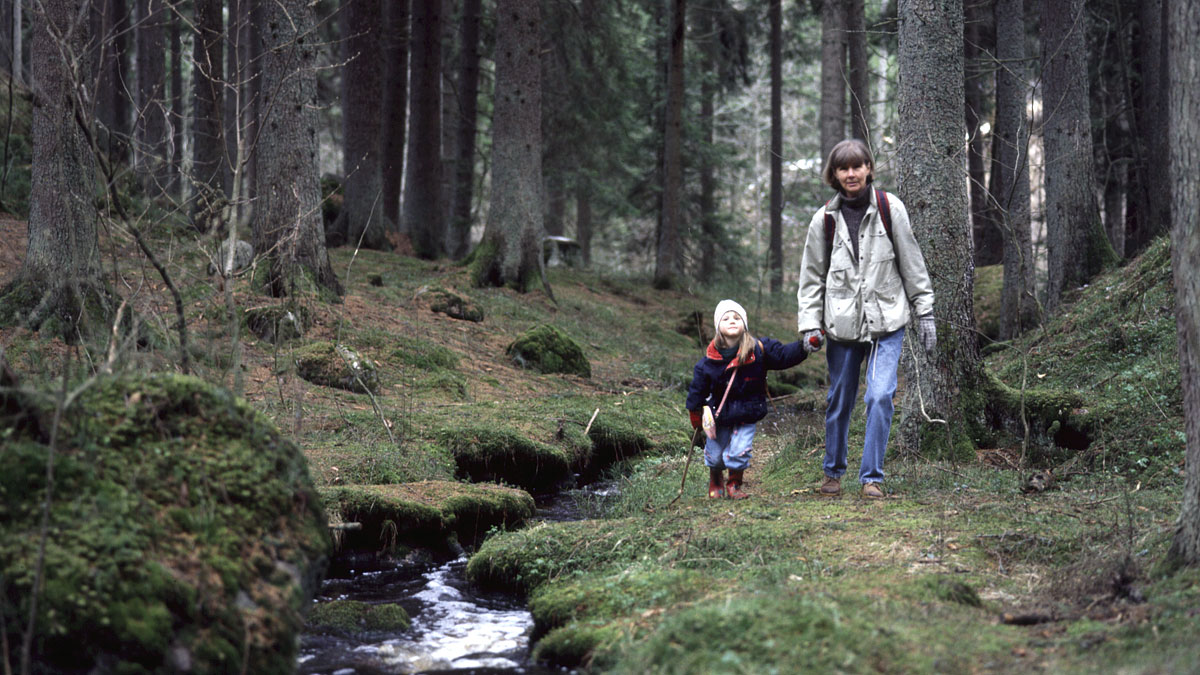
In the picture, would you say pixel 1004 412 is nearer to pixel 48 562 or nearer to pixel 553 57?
pixel 48 562

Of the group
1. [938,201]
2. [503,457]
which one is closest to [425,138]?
[503,457]

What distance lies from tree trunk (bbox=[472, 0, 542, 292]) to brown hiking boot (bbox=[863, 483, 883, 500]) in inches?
448

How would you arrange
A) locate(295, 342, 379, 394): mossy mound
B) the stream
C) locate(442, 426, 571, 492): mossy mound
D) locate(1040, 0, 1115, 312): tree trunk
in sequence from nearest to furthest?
1. the stream
2. locate(442, 426, 571, 492): mossy mound
3. locate(295, 342, 379, 394): mossy mound
4. locate(1040, 0, 1115, 312): tree trunk

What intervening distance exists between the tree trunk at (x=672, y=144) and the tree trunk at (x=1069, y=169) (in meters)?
9.52

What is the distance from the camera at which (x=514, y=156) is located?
55.9 feet

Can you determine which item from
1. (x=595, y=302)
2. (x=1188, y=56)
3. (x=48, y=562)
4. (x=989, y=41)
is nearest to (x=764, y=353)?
(x=1188, y=56)

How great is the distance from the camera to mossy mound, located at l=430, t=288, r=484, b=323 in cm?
1448

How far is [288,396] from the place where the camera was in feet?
28.8

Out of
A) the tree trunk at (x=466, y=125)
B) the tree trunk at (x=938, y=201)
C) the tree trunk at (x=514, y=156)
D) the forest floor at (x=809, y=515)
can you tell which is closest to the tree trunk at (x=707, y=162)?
the tree trunk at (x=466, y=125)

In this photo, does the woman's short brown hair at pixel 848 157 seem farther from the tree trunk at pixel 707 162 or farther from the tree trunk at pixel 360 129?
the tree trunk at pixel 707 162

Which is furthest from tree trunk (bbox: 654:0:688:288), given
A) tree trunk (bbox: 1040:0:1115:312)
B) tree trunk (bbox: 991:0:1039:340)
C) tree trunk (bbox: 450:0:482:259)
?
tree trunk (bbox: 1040:0:1115:312)

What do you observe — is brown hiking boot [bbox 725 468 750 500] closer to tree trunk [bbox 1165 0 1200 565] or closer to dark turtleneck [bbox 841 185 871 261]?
dark turtleneck [bbox 841 185 871 261]

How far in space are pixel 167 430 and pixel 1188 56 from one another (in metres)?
4.33

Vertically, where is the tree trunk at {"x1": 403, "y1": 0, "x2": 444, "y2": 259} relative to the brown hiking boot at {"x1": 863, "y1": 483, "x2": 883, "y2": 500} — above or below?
above
